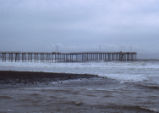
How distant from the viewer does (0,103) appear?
630 cm

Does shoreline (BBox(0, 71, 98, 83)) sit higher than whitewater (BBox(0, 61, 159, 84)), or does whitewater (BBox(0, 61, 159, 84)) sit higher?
shoreline (BBox(0, 71, 98, 83))

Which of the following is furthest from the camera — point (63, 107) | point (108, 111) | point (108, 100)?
point (108, 100)

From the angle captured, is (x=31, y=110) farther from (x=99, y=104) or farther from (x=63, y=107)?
(x=99, y=104)

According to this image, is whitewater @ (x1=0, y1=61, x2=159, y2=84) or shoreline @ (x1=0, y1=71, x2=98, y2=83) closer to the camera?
shoreline @ (x1=0, y1=71, x2=98, y2=83)

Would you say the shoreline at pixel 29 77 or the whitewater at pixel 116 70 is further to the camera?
the whitewater at pixel 116 70

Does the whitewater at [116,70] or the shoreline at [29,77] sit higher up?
the shoreline at [29,77]

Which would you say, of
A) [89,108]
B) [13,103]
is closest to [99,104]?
[89,108]

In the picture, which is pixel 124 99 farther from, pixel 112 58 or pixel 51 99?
pixel 112 58

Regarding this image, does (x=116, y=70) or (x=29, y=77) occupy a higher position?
(x=29, y=77)

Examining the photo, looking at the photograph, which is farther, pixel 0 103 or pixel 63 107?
pixel 0 103

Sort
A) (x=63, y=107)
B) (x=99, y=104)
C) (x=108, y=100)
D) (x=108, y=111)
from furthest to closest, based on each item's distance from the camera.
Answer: (x=108, y=100) → (x=99, y=104) → (x=63, y=107) → (x=108, y=111)

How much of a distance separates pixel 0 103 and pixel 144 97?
14.5ft

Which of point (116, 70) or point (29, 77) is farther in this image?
point (116, 70)

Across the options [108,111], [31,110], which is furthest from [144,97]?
[31,110]
